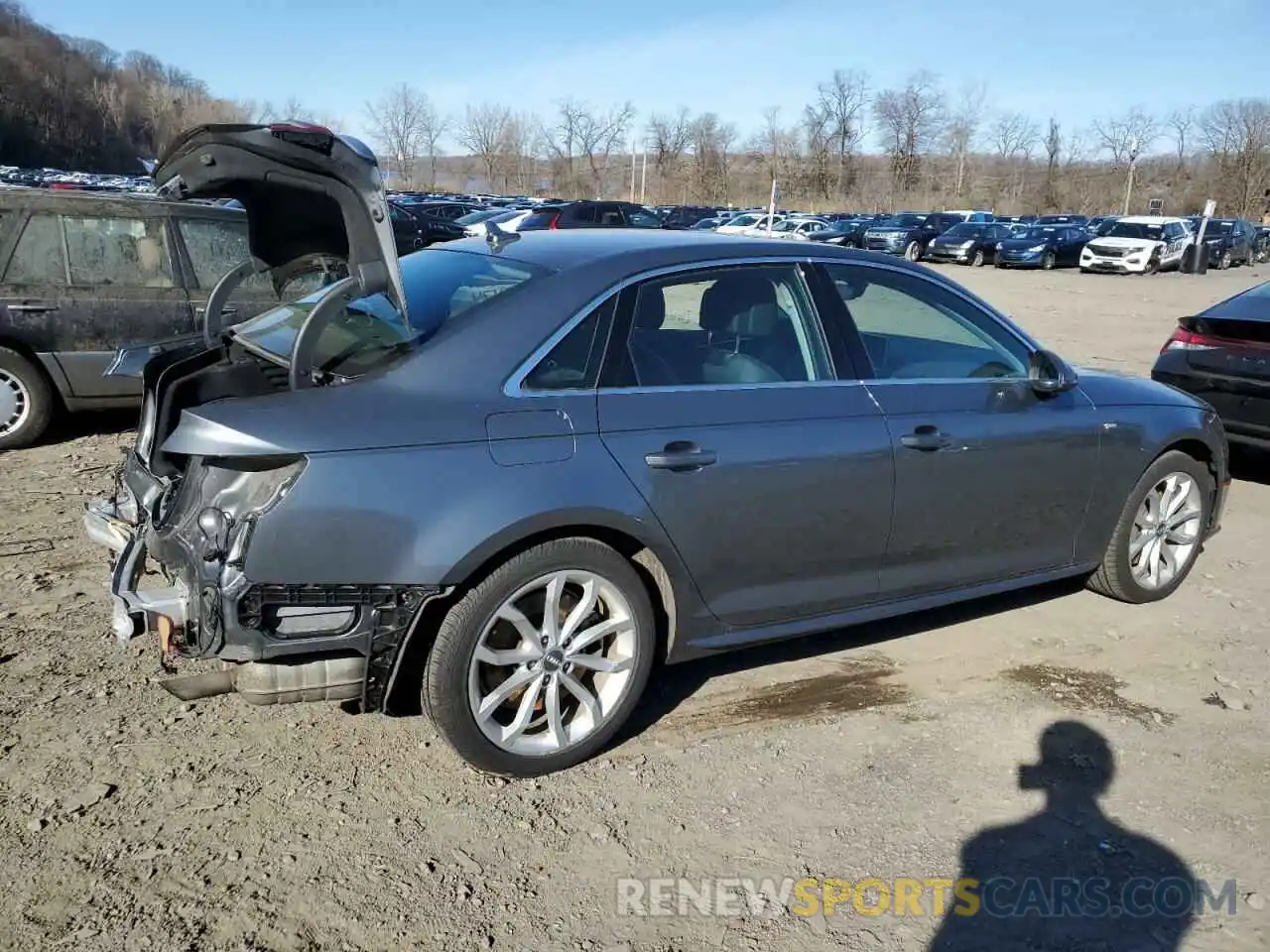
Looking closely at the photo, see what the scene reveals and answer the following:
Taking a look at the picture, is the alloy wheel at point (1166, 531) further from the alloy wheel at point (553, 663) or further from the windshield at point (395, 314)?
the windshield at point (395, 314)

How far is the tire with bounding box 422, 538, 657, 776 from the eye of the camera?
9.86 ft

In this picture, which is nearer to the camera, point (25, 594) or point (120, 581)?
point (120, 581)

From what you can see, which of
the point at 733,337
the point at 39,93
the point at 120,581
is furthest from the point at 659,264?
the point at 39,93

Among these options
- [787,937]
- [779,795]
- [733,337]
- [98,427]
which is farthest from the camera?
[98,427]

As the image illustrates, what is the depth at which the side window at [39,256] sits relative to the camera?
6562 millimetres

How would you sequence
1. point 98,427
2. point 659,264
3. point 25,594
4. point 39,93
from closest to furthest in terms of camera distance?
point 659,264, point 25,594, point 98,427, point 39,93

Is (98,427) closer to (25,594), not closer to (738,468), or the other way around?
(25,594)

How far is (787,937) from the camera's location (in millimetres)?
2637

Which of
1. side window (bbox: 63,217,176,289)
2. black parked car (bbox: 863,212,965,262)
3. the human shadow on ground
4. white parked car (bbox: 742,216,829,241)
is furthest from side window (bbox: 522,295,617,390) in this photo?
white parked car (bbox: 742,216,829,241)

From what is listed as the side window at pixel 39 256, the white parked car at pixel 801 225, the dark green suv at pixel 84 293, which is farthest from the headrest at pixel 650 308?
the white parked car at pixel 801 225

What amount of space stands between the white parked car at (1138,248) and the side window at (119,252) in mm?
30927

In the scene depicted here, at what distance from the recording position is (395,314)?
3377 millimetres

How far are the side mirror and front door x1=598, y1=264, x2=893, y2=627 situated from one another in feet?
2.99

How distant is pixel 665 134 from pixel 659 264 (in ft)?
278
